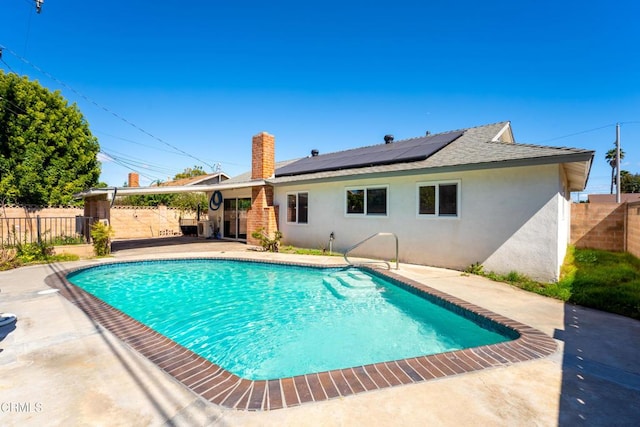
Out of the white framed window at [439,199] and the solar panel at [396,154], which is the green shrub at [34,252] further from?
the white framed window at [439,199]

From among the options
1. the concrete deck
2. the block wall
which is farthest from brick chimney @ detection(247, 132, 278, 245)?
the concrete deck

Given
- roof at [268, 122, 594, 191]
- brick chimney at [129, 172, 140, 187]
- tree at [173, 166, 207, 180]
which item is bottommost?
roof at [268, 122, 594, 191]

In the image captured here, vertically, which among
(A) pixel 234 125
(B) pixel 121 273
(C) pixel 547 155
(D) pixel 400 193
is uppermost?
(A) pixel 234 125

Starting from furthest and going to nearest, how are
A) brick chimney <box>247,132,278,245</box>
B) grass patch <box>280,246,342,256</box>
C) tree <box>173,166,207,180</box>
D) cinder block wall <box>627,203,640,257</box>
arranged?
tree <box>173,166,207,180</box> < brick chimney <box>247,132,278,245</box> < grass patch <box>280,246,342,256</box> < cinder block wall <box>627,203,640,257</box>

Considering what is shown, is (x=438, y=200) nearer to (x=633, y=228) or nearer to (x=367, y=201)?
(x=367, y=201)

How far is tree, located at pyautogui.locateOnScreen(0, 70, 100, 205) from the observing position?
18828 mm

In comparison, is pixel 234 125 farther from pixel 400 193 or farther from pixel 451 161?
pixel 451 161

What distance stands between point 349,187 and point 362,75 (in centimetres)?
744

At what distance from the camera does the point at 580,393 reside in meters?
2.81

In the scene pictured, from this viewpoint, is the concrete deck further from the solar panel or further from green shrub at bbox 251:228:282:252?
green shrub at bbox 251:228:282:252

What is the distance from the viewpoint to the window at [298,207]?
13.7m

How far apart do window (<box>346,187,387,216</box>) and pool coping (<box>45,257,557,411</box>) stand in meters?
6.83

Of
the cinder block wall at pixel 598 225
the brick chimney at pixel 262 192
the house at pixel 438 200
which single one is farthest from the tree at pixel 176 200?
the cinder block wall at pixel 598 225

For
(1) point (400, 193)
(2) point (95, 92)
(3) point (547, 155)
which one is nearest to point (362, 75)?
(1) point (400, 193)
